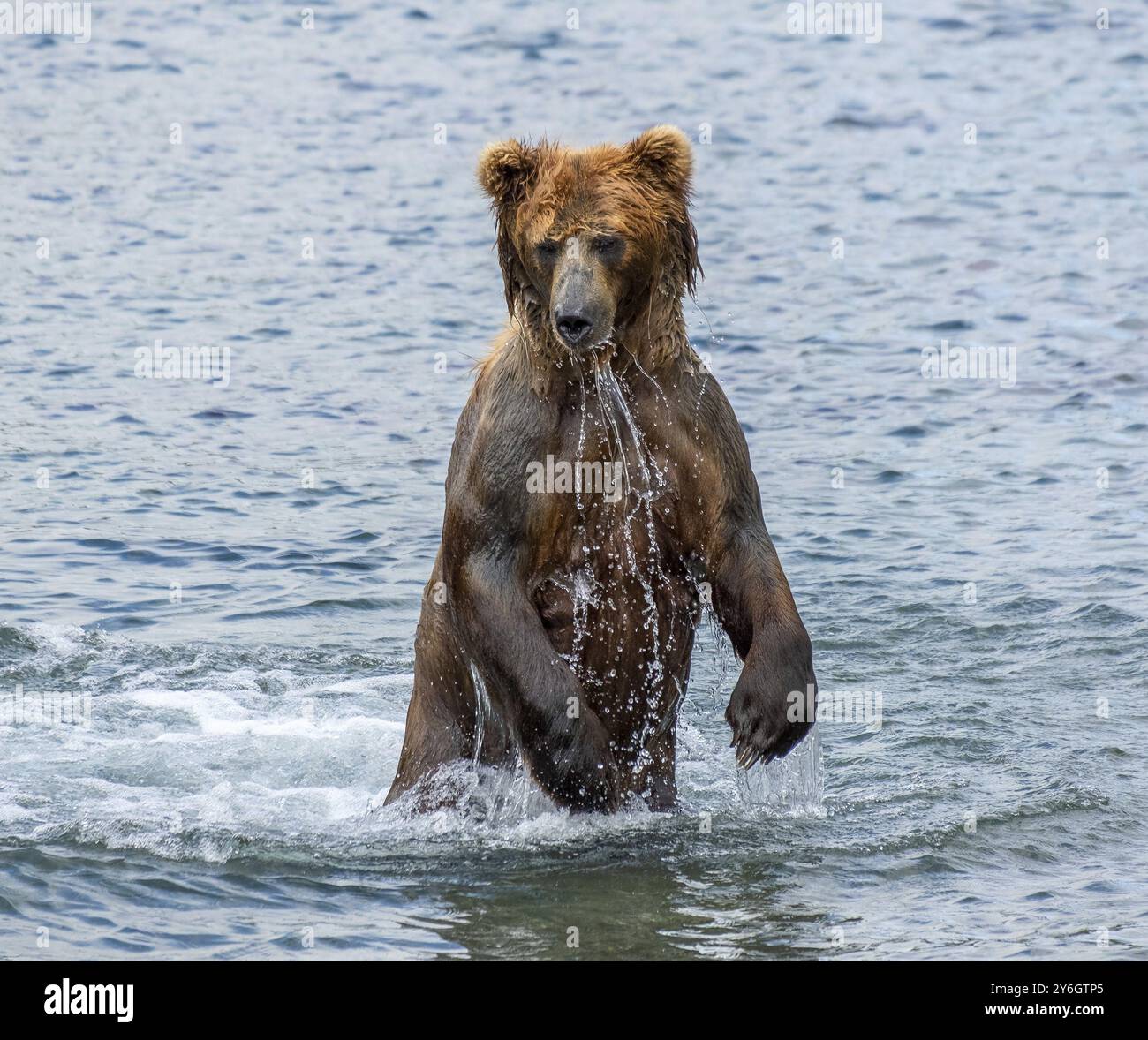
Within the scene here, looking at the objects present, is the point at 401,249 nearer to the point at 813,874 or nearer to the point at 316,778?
the point at 316,778

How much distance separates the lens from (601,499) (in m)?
6.83

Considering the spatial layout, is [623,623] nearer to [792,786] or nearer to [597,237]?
[792,786]

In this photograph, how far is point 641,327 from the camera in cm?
677

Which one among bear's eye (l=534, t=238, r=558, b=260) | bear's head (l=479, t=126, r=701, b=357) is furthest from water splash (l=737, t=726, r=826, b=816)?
bear's eye (l=534, t=238, r=558, b=260)

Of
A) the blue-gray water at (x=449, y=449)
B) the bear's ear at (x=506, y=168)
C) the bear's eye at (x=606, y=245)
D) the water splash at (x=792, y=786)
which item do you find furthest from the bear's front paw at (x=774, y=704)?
the bear's ear at (x=506, y=168)

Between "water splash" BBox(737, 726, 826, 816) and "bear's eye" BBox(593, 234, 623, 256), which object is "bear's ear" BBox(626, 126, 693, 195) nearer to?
"bear's eye" BBox(593, 234, 623, 256)

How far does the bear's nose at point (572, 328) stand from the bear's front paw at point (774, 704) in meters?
1.28

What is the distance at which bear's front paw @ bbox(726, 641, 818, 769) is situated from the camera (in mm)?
6773

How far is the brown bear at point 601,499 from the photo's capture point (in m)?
6.65

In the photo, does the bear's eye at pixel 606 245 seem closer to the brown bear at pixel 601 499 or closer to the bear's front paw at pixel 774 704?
the brown bear at pixel 601 499

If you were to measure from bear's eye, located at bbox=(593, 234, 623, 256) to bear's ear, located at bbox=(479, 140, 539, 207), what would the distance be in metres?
0.35

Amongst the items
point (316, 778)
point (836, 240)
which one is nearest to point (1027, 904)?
point (316, 778)

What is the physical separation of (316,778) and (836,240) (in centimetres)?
1050

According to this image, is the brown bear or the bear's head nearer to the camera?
the bear's head
